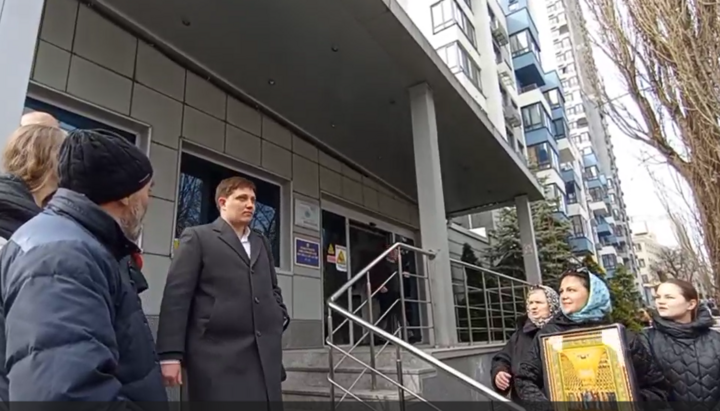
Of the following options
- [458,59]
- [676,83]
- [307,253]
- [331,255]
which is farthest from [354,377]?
[458,59]

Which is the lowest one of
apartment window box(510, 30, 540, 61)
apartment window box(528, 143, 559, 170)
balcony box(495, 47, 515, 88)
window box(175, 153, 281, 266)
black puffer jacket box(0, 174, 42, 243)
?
black puffer jacket box(0, 174, 42, 243)

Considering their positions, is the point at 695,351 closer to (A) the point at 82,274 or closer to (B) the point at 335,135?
(A) the point at 82,274

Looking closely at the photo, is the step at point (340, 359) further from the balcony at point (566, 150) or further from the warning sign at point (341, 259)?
the balcony at point (566, 150)

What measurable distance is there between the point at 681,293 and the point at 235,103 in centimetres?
400

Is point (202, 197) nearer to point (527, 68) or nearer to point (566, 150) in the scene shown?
point (527, 68)

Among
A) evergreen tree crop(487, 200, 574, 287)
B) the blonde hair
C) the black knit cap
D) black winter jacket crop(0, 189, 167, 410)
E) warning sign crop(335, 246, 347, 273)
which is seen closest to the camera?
black winter jacket crop(0, 189, 167, 410)

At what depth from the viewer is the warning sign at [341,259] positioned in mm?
5414

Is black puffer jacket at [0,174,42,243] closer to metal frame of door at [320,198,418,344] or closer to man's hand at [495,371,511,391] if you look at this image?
man's hand at [495,371,511,391]

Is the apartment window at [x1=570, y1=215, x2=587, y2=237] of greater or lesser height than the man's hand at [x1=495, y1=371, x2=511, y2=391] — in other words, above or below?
above

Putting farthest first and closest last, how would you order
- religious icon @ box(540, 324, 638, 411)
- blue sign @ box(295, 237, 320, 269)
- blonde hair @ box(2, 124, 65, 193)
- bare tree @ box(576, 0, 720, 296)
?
1. blue sign @ box(295, 237, 320, 269)
2. bare tree @ box(576, 0, 720, 296)
3. religious icon @ box(540, 324, 638, 411)
4. blonde hair @ box(2, 124, 65, 193)

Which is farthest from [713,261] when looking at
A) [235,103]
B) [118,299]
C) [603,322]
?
[235,103]

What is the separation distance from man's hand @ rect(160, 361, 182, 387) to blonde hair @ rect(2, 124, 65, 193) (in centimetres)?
79

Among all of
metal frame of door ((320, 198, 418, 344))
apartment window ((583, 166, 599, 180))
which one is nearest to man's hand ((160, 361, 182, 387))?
metal frame of door ((320, 198, 418, 344))

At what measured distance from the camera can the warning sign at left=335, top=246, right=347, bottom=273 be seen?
5.41m
